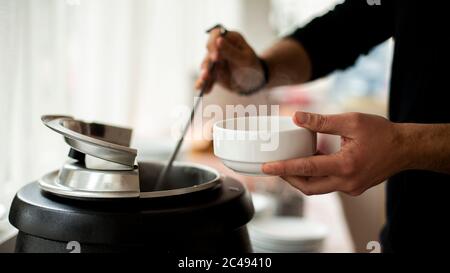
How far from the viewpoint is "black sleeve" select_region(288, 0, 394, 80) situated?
92cm

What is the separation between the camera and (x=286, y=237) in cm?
93

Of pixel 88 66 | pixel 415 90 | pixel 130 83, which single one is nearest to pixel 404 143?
pixel 415 90

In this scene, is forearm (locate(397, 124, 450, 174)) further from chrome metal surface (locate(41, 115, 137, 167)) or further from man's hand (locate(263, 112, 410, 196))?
chrome metal surface (locate(41, 115, 137, 167))

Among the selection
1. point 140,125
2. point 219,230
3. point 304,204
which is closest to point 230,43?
point 219,230

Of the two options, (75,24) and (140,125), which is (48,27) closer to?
(75,24)

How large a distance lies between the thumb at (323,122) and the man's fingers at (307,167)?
3 centimetres

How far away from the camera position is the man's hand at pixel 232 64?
2.62 feet

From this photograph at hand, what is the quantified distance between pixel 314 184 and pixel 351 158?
0.19 feet

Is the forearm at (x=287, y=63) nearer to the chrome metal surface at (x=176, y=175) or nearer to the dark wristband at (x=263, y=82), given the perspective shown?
the dark wristband at (x=263, y=82)

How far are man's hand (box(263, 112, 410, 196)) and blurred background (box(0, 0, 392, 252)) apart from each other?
3.3 inches

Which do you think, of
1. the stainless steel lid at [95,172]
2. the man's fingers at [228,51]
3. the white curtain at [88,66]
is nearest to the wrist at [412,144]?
the stainless steel lid at [95,172]

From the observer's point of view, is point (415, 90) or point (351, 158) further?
point (415, 90)

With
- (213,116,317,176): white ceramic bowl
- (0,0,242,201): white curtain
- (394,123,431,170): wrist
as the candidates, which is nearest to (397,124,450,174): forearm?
(394,123,431,170): wrist

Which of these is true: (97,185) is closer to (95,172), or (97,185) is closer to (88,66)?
(95,172)
